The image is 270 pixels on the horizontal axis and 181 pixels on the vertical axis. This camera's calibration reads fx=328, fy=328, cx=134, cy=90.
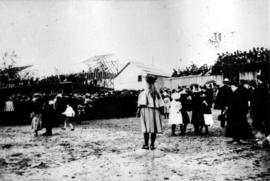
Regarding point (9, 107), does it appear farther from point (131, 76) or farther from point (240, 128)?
point (131, 76)

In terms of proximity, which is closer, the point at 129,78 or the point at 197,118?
the point at 197,118

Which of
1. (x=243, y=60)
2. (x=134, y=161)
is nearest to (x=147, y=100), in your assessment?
(x=134, y=161)

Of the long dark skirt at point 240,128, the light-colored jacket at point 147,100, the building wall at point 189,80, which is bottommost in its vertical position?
the long dark skirt at point 240,128

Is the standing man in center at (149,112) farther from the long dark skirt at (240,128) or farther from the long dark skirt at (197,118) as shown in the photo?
the long dark skirt at (197,118)

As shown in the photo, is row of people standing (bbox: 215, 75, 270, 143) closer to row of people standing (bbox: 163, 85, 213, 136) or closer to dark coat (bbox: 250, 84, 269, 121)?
dark coat (bbox: 250, 84, 269, 121)

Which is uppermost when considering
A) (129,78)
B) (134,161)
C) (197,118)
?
(129,78)

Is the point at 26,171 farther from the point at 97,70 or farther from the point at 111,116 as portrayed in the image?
the point at 97,70

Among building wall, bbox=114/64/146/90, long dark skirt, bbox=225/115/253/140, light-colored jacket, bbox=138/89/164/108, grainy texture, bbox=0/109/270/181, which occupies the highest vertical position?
building wall, bbox=114/64/146/90

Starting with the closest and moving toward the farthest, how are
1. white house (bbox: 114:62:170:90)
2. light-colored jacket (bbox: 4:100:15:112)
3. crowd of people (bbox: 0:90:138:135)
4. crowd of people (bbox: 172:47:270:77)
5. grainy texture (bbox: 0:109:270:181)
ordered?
grainy texture (bbox: 0:109:270:181) → crowd of people (bbox: 0:90:138:135) → light-colored jacket (bbox: 4:100:15:112) → crowd of people (bbox: 172:47:270:77) → white house (bbox: 114:62:170:90)

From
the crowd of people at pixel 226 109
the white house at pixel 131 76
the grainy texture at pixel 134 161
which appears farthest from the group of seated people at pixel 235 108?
the white house at pixel 131 76

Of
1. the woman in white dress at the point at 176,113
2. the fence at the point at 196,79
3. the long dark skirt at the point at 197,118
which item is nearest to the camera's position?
the woman in white dress at the point at 176,113

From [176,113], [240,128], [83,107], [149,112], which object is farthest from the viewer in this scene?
[83,107]

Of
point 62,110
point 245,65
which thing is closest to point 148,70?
point 245,65

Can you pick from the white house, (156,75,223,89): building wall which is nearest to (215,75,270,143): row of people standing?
(156,75,223,89): building wall
